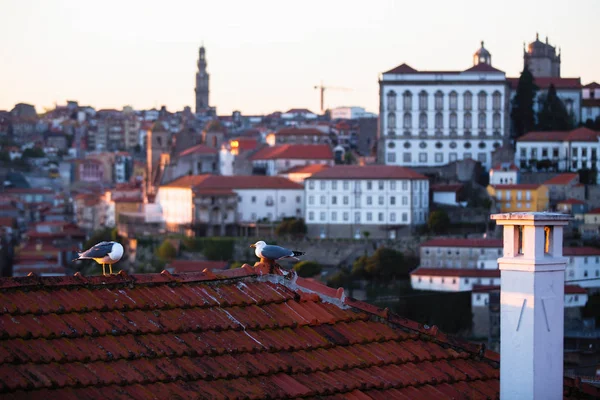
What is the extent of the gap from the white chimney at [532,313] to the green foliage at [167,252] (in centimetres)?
6562

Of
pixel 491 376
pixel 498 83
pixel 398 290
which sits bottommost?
pixel 398 290

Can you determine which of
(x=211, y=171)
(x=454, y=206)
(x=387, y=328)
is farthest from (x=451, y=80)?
(x=387, y=328)

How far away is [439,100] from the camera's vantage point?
81688 millimetres

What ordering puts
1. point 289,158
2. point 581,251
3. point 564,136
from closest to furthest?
point 581,251
point 564,136
point 289,158

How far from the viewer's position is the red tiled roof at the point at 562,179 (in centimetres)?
7462

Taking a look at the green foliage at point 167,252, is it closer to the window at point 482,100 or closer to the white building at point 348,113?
the window at point 482,100

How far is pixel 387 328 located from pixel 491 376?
31.5 inches

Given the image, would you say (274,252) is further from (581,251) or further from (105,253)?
(581,251)

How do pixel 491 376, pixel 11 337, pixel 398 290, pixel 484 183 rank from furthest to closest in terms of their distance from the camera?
pixel 484 183 → pixel 398 290 → pixel 491 376 → pixel 11 337

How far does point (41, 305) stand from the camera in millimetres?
8180

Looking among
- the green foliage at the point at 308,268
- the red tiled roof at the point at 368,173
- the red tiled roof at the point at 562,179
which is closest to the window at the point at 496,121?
the red tiled roof at the point at 562,179

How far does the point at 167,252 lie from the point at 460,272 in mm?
18504

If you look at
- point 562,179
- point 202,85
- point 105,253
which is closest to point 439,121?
point 562,179

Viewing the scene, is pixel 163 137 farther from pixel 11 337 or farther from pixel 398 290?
pixel 11 337
